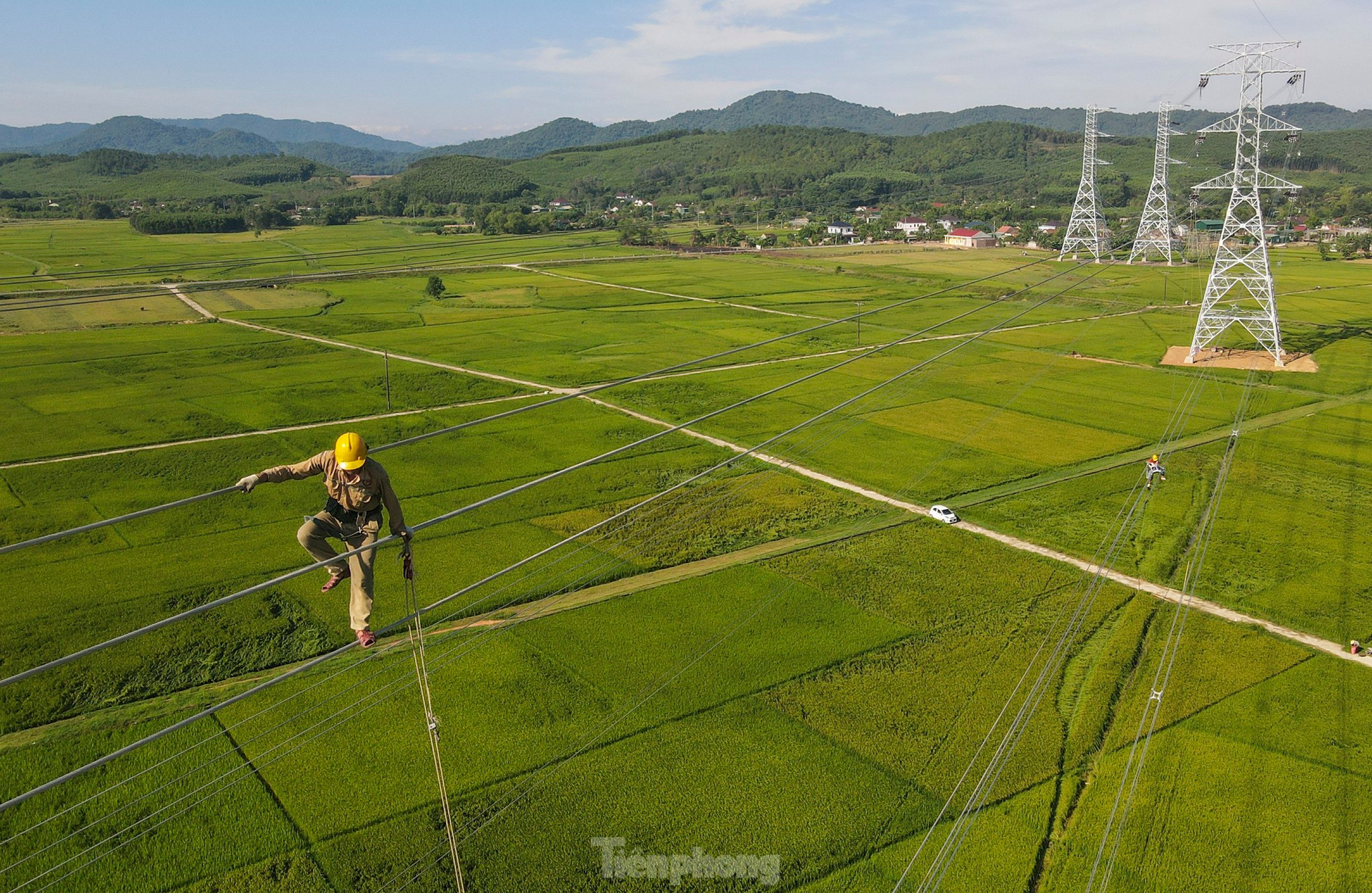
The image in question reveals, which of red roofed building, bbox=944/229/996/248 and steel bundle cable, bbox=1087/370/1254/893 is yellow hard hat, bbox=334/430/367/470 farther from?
red roofed building, bbox=944/229/996/248

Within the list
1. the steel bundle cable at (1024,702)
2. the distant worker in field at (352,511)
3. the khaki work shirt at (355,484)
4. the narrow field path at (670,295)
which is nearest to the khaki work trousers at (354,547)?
the distant worker in field at (352,511)

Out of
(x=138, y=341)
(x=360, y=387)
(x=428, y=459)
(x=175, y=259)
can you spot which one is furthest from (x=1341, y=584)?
(x=175, y=259)

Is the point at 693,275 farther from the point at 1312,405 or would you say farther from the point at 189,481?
the point at 189,481

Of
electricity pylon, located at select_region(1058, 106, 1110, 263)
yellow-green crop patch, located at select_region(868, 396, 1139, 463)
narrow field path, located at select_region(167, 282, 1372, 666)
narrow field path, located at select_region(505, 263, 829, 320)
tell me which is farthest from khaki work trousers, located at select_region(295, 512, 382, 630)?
electricity pylon, located at select_region(1058, 106, 1110, 263)

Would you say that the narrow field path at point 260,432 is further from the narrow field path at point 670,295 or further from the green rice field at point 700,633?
the narrow field path at point 670,295

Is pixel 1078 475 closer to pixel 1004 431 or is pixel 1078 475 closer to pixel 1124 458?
pixel 1124 458
